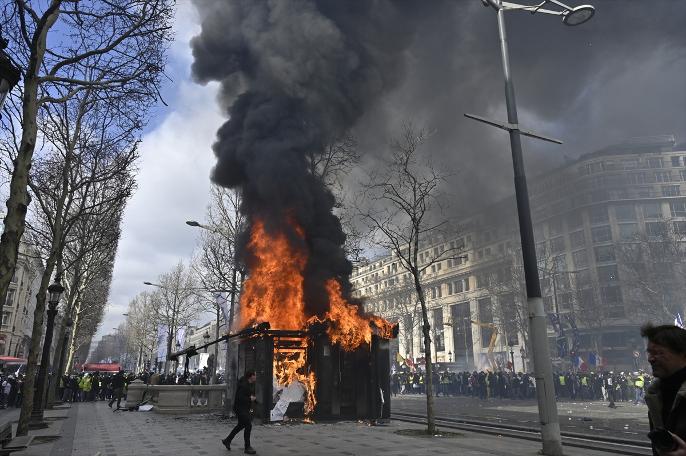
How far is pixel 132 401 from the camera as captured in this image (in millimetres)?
23109

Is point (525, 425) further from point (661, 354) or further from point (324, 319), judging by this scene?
point (661, 354)

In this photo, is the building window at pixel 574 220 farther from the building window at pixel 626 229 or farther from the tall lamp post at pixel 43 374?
the tall lamp post at pixel 43 374

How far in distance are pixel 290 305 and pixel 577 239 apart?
3767 centimetres

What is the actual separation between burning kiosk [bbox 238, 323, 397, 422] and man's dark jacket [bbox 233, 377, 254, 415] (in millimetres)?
5007

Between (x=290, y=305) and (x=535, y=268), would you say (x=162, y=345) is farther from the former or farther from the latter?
(x=535, y=268)

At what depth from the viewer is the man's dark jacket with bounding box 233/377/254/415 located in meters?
A: 9.86

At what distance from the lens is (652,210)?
141ft

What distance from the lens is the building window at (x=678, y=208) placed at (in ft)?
133

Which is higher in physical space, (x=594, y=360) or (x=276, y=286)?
(x=276, y=286)

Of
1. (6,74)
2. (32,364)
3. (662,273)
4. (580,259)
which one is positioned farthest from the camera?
(580,259)

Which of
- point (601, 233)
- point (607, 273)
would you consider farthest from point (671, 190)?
point (607, 273)

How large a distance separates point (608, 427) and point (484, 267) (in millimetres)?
30423

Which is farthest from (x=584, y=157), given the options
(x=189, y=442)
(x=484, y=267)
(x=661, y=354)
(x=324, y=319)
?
(x=661, y=354)

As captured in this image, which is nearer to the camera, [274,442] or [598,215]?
[274,442]
